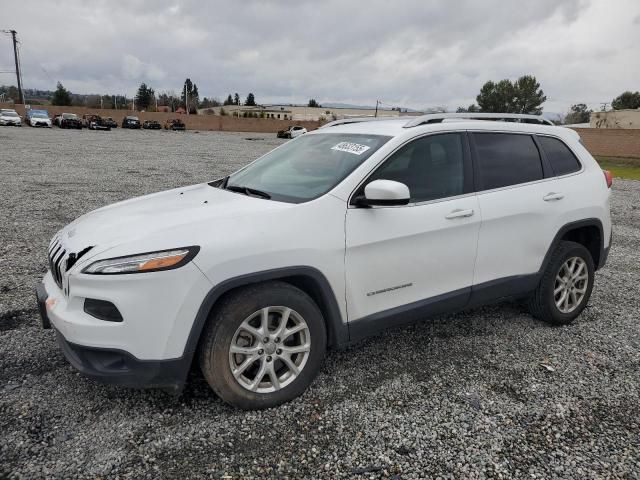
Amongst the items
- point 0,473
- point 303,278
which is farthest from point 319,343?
point 0,473

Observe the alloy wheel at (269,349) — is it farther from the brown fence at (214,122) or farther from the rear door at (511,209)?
the brown fence at (214,122)

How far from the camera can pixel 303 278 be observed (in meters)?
2.85

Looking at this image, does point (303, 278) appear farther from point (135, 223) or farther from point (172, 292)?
point (135, 223)

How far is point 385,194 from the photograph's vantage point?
285 centimetres

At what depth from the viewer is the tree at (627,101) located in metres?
77.3

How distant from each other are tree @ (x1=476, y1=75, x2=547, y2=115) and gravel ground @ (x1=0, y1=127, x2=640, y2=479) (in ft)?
275

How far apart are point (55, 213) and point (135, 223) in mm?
6144

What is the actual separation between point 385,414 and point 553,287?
205cm

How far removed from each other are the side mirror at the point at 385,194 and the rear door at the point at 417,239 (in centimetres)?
11

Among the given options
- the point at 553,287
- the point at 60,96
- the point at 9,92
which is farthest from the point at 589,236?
the point at 9,92

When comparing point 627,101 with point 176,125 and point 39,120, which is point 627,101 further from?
point 39,120

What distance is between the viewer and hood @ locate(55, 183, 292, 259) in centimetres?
262

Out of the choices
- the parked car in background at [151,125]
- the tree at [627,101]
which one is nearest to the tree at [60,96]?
the parked car in background at [151,125]

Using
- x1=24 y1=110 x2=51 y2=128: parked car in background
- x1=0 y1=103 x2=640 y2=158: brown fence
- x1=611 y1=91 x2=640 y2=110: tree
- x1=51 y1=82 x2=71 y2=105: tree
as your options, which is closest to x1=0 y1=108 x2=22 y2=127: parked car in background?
x1=24 y1=110 x2=51 y2=128: parked car in background
